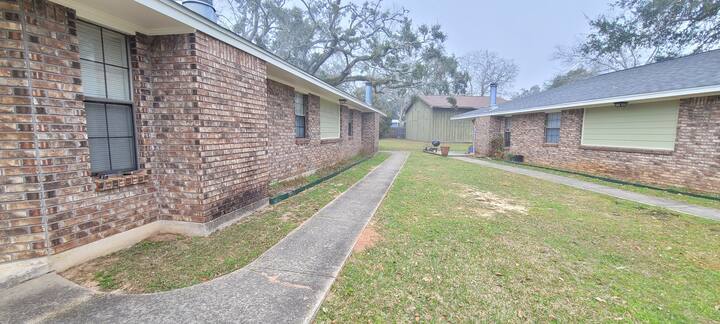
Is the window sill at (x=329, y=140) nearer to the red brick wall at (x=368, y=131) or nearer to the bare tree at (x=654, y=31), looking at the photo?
the red brick wall at (x=368, y=131)

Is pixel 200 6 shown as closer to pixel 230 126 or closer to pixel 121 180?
pixel 230 126

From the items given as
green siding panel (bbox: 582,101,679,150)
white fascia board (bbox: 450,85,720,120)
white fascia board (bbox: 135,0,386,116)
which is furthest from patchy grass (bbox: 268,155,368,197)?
green siding panel (bbox: 582,101,679,150)

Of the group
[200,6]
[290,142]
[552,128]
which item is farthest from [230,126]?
[552,128]

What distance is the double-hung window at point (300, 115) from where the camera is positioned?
8.30 meters

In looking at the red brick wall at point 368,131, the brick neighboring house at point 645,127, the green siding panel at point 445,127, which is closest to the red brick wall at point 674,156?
the brick neighboring house at point 645,127

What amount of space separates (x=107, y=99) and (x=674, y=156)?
12526mm

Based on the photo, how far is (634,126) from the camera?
902 centimetres

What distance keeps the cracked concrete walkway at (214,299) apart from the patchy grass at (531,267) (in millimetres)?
271

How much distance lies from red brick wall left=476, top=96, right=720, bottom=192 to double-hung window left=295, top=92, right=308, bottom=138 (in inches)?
401

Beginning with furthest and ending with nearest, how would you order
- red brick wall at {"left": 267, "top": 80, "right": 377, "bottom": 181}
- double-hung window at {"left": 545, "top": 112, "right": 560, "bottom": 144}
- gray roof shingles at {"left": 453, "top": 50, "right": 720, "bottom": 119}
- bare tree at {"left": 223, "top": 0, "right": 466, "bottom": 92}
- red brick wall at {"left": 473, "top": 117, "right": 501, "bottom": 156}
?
1. bare tree at {"left": 223, "top": 0, "right": 466, "bottom": 92}
2. red brick wall at {"left": 473, "top": 117, "right": 501, "bottom": 156}
3. double-hung window at {"left": 545, "top": 112, "right": 560, "bottom": 144}
4. gray roof shingles at {"left": 453, "top": 50, "right": 720, "bottom": 119}
5. red brick wall at {"left": 267, "top": 80, "right": 377, "bottom": 181}

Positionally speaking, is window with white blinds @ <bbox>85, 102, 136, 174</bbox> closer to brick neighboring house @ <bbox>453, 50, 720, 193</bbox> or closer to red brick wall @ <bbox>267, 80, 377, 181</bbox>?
red brick wall @ <bbox>267, 80, 377, 181</bbox>

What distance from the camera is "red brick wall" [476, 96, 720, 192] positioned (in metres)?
7.25

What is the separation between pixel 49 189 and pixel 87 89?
3.80 feet

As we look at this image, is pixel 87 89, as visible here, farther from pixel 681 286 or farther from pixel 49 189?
pixel 681 286
